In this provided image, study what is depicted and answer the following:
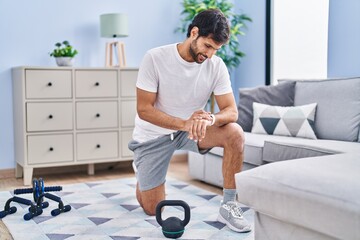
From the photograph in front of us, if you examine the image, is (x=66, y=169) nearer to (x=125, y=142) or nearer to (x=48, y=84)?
(x=125, y=142)

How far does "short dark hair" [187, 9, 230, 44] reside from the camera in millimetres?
2312

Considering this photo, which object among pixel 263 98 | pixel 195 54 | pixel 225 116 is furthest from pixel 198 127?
pixel 263 98

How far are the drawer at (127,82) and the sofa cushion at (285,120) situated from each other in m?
1.12

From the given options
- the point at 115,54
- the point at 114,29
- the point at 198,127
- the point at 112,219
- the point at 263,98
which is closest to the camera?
the point at 198,127

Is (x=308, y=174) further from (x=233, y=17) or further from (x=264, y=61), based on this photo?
(x=233, y=17)

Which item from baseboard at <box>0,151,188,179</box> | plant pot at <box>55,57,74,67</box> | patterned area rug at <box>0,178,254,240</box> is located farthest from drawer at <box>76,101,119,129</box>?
patterned area rug at <box>0,178,254,240</box>

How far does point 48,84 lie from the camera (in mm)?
3668

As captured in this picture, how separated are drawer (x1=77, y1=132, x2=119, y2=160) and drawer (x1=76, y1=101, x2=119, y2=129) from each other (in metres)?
0.07

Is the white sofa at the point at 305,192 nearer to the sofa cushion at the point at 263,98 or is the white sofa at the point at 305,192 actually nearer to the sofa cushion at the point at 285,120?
the sofa cushion at the point at 285,120

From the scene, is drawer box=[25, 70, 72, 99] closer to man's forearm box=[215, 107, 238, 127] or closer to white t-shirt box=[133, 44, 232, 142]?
white t-shirt box=[133, 44, 232, 142]

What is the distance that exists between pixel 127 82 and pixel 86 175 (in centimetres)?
86

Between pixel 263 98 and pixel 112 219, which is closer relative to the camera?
pixel 112 219

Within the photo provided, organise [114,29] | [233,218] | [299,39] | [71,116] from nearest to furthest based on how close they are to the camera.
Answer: [233,218]
[71,116]
[114,29]
[299,39]

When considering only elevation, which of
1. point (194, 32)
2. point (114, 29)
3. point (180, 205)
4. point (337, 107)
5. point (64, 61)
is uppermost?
point (114, 29)
